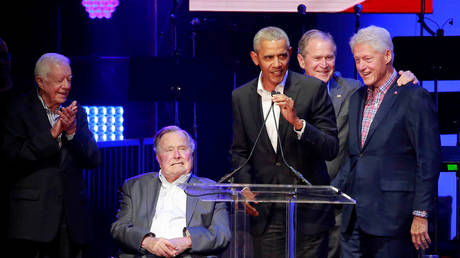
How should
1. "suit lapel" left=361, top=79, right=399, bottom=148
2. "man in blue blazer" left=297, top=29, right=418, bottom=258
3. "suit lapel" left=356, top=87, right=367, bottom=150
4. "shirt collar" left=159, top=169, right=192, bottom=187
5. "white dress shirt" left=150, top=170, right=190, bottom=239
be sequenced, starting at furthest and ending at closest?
1. "man in blue blazer" left=297, top=29, right=418, bottom=258
2. "shirt collar" left=159, top=169, right=192, bottom=187
3. "white dress shirt" left=150, top=170, right=190, bottom=239
4. "suit lapel" left=356, top=87, right=367, bottom=150
5. "suit lapel" left=361, top=79, right=399, bottom=148

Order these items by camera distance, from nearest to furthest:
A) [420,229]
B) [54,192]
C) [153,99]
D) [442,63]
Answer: [420,229] < [54,192] < [442,63] < [153,99]

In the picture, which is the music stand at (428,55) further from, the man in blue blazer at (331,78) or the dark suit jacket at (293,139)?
the dark suit jacket at (293,139)

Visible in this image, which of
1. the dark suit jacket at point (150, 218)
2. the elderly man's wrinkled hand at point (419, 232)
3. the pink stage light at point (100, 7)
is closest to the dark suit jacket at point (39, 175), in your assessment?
the dark suit jacket at point (150, 218)

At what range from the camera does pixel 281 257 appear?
2.83 meters

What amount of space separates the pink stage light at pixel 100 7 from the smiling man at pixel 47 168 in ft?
7.00

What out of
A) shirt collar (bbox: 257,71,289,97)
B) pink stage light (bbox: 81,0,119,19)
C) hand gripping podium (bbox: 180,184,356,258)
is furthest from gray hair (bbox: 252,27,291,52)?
pink stage light (bbox: 81,0,119,19)

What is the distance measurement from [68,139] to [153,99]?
4.97 ft

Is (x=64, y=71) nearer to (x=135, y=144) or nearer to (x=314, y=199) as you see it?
(x=135, y=144)

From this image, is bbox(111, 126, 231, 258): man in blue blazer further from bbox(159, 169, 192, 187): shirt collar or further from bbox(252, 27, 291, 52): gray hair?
bbox(252, 27, 291, 52): gray hair

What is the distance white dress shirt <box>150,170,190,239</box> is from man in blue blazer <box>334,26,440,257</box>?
930mm

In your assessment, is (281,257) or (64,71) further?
(64,71)

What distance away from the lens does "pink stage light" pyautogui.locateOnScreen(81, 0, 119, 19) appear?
20.1 ft

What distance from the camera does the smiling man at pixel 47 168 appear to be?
3.91 meters

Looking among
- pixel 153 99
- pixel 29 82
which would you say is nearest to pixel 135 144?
pixel 153 99
